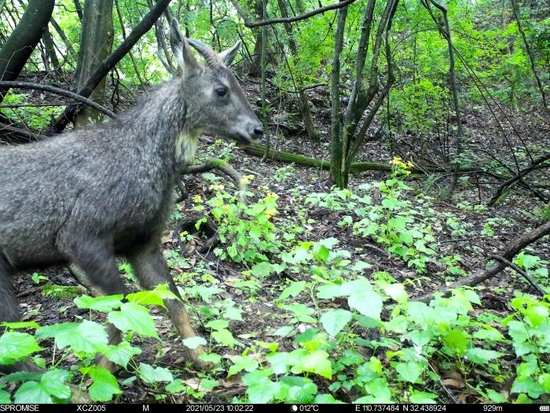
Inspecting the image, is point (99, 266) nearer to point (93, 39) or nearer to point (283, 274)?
point (283, 274)

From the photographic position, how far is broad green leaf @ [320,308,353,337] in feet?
10.4

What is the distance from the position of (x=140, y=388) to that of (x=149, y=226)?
1354 millimetres

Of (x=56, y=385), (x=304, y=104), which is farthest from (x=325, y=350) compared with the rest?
(x=304, y=104)

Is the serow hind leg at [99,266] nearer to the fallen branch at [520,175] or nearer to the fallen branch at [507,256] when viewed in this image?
the fallen branch at [507,256]

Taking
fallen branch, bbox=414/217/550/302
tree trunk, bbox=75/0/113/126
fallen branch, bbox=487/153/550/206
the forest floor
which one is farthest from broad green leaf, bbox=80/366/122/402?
fallen branch, bbox=487/153/550/206

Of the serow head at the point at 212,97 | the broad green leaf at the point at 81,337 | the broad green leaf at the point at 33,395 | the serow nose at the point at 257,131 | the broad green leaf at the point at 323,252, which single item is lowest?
the broad green leaf at the point at 33,395

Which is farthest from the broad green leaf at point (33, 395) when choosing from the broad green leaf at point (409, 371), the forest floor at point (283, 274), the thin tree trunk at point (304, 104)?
the thin tree trunk at point (304, 104)

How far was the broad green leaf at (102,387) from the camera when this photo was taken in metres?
2.99

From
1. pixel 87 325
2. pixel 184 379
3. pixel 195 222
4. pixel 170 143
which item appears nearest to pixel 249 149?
pixel 195 222

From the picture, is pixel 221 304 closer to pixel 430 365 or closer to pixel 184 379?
pixel 184 379

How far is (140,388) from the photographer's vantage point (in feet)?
12.6

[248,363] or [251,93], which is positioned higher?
[251,93]

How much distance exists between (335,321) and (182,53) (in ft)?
9.75

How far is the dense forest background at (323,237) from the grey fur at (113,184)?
53cm
